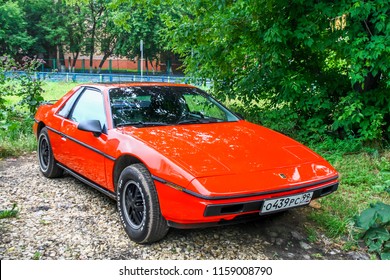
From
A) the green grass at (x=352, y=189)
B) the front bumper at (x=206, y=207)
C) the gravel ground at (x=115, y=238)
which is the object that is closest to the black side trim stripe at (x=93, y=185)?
the gravel ground at (x=115, y=238)

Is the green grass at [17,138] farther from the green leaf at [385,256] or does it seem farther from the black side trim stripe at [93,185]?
the green leaf at [385,256]

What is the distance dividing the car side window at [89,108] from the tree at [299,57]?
272 centimetres

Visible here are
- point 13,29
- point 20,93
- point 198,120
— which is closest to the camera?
point 198,120

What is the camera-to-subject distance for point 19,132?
7.78m

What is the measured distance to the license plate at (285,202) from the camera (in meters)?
3.00

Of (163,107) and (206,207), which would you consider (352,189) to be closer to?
(163,107)

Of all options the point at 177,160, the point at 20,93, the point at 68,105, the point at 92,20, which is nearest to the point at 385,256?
the point at 177,160

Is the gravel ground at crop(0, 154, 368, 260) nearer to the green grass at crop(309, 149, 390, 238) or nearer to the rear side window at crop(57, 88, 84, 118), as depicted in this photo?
the green grass at crop(309, 149, 390, 238)

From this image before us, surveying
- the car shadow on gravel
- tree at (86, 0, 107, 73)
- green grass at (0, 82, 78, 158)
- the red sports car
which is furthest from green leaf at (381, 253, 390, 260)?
tree at (86, 0, 107, 73)

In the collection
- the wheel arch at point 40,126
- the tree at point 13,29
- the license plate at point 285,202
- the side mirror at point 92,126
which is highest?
the tree at point 13,29

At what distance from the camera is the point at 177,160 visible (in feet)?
10.1

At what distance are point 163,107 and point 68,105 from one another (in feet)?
4.63

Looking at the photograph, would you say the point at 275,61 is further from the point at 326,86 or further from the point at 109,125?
the point at 109,125
